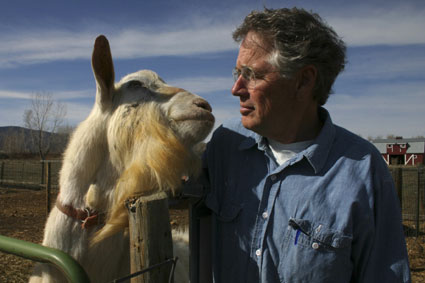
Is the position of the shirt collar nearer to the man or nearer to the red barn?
the man

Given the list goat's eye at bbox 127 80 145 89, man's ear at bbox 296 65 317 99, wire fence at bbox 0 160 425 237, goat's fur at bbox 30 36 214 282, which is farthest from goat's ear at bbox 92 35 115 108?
wire fence at bbox 0 160 425 237

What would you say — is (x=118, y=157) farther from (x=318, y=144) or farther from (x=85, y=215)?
(x=318, y=144)

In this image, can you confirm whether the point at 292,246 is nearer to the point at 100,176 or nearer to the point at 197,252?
the point at 197,252

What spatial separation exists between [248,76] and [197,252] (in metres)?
1.04

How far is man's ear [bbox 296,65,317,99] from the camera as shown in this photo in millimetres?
1848

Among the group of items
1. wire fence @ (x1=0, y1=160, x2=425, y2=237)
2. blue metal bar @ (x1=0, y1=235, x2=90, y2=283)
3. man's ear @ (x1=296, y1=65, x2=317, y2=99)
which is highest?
man's ear @ (x1=296, y1=65, x2=317, y2=99)

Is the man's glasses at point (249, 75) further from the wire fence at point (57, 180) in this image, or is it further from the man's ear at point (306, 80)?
the wire fence at point (57, 180)

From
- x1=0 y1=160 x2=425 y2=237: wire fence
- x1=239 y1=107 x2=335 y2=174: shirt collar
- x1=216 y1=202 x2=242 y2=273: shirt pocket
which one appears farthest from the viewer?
x1=0 y1=160 x2=425 y2=237: wire fence

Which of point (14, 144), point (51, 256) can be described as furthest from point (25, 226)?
point (14, 144)

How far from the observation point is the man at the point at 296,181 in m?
1.62

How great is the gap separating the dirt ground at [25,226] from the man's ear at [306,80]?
99 cm

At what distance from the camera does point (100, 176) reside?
213 cm

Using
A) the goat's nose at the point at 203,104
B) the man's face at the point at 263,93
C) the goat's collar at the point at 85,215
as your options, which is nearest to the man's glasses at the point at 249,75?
the man's face at the point at 263,93

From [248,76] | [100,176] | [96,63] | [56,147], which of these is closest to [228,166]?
[248,76]
